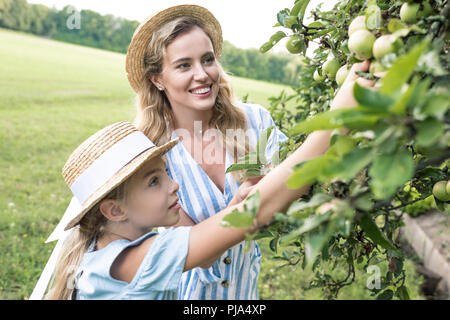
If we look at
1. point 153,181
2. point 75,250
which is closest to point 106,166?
point 153,181

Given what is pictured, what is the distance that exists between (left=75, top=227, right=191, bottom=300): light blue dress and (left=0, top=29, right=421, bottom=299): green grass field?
3.51ft

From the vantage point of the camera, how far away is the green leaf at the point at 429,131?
47 centimetres

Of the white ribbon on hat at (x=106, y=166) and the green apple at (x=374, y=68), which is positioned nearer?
the green apple at (x=374, y=68)

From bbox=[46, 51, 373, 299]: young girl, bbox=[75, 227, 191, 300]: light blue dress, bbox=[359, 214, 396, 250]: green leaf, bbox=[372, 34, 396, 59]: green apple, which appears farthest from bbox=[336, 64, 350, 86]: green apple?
bbox=[75, 227, 191, 300]: light blue dress

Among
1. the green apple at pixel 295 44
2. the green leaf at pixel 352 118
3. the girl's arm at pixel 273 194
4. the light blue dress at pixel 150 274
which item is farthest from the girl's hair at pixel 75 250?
the green leaf at pixel 352 118

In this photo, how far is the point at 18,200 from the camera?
15.9 ft

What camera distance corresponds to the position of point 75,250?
152 cm

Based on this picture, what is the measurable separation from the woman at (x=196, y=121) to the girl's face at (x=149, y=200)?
0.38 m

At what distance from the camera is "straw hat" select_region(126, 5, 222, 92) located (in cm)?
189

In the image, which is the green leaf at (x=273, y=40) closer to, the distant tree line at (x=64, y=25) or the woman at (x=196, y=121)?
the woman at (x=196, y=121)

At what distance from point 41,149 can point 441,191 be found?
7.19 meters

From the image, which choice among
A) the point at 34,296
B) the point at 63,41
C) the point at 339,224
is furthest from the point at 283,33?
the point at 63,41
